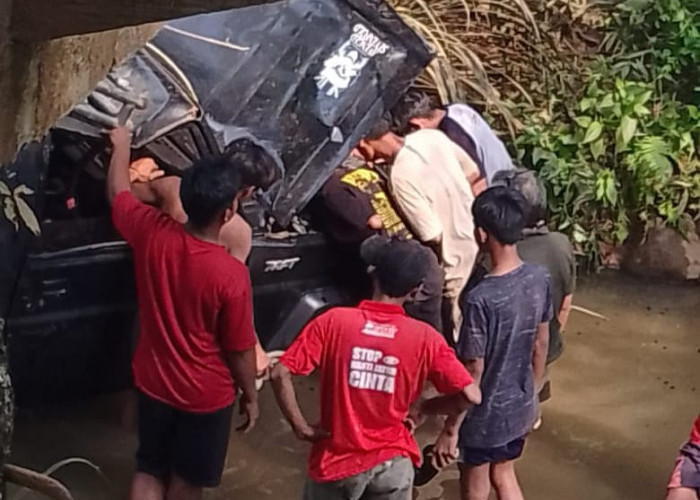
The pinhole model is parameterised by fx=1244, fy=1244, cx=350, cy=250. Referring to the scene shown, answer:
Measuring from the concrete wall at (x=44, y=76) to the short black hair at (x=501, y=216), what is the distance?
6.87 ft

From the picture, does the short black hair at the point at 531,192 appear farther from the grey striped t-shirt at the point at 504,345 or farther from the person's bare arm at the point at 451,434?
the person's bare arm at the point at 451,434

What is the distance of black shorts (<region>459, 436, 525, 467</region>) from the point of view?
461 cm

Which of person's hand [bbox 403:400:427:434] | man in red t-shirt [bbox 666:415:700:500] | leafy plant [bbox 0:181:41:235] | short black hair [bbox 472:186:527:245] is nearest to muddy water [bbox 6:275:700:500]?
person's hand [bbox 403:400:427:434]

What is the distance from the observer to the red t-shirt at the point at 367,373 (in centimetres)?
385

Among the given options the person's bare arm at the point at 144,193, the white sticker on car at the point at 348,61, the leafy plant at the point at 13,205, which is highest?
the leafy plant at the point at 13,205

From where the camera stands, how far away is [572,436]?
6.16m

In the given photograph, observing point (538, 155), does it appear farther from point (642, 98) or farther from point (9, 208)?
point (9, 208)

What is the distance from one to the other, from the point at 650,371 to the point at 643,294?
64.3 inches

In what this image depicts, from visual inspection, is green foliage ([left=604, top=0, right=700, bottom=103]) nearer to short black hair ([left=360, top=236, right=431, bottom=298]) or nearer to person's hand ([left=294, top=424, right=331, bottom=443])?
short black hair ([left=360, top=236, right=431, bottom=298])

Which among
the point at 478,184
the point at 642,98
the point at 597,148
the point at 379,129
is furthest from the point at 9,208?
the point at 642,98

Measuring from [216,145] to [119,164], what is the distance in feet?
3.24

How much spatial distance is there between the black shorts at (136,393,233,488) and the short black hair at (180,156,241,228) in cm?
71

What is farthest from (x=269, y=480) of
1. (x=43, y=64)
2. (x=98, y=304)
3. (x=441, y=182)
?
(x=43, y=64)

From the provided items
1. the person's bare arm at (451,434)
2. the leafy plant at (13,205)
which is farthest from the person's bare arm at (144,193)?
the leafy plant at (13,205)
